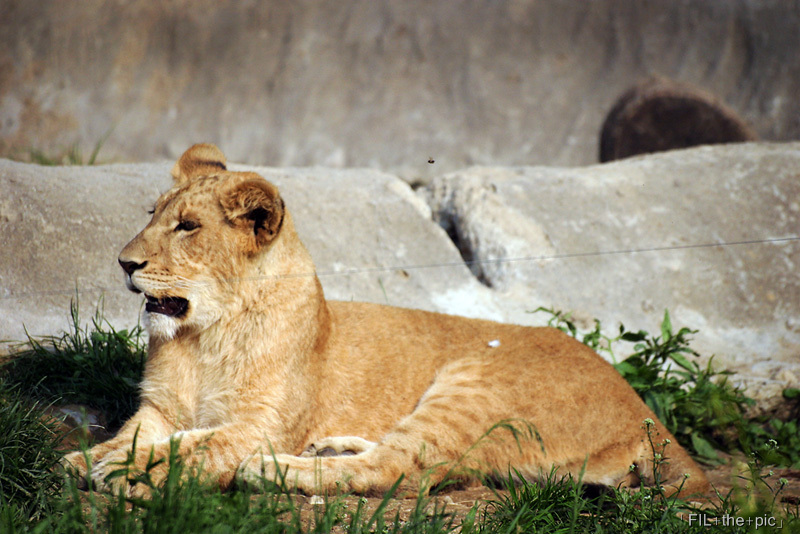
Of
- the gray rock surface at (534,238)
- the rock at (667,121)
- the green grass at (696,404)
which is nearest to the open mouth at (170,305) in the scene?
the gray rock surface at (534,238)

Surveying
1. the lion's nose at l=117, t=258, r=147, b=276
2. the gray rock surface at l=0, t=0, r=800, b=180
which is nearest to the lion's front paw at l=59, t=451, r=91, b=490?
the lion's nose at l=117, t=258, r=147, b=276

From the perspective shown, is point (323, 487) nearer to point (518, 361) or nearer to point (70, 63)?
point (518, 361)

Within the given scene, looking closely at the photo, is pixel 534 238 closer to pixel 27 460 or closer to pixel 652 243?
pixel 652 243

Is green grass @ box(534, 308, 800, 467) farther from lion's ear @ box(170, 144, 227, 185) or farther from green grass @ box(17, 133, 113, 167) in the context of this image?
green grass @ box(17, 133, 113, 167)

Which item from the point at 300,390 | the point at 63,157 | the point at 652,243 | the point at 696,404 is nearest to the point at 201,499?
the point at 300,390

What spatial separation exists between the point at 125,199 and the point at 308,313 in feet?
6.78

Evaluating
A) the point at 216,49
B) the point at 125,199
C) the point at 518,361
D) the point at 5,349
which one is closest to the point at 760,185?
the point at 518,361

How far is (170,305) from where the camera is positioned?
302 cm

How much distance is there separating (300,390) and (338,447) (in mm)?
287

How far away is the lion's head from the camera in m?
2.93

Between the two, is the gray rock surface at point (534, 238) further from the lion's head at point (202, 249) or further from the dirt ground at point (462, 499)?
the lion's head at point (202, 249)

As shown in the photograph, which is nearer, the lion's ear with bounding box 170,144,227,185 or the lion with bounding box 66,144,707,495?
the lion with bounding box 66,144,707,495

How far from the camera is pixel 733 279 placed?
5.49m

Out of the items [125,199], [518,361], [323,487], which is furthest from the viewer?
[125,199]
